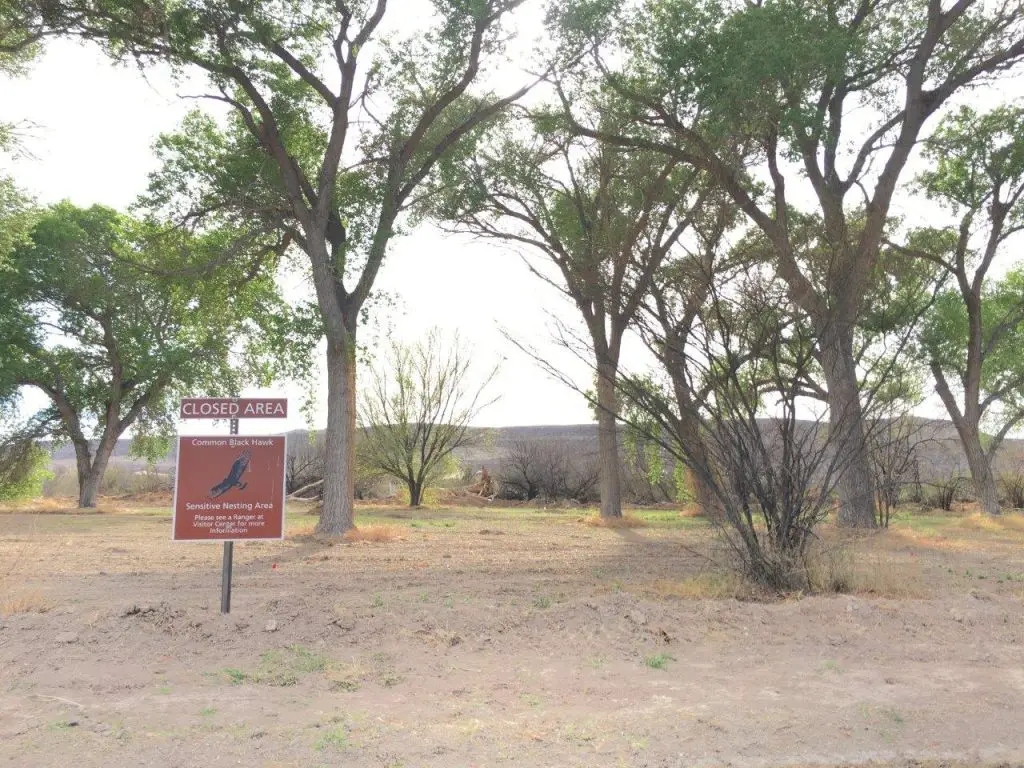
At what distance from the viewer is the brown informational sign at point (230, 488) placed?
24.9 feet

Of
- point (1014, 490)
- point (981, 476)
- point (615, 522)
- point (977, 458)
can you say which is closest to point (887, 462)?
point (981, 476)

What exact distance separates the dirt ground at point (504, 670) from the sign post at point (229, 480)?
2.36ft

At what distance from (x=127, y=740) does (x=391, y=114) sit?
594 inches

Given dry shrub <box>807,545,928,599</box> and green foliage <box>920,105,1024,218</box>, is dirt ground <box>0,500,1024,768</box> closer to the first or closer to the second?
dry shrub <box>807,545,928,599</box>

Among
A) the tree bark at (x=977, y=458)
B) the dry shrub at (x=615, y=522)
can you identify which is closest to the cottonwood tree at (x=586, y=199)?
the dry shrub at (x=615, y=522)

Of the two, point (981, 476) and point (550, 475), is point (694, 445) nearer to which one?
point (981, 476)

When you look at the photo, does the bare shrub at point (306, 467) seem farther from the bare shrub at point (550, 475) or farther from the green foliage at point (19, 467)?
the green foliage at point (19, 467)

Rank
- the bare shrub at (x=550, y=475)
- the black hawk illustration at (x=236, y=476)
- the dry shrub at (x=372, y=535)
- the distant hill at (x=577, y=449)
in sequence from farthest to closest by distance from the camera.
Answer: the bare shrub at (x=550, y=475) → the distant hill at (x=577, y=449) → the dry shrub at (x=372, y=535) → the black hawk illustration at (x=236, y=476)

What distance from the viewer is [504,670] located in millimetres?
5918

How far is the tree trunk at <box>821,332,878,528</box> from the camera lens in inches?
344

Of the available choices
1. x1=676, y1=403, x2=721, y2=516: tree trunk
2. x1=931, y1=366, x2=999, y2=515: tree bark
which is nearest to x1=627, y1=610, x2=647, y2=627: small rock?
x1=676, y1=403, x2=721, y2=516: tree trunk

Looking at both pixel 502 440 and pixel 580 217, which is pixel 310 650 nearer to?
pixel 580 217

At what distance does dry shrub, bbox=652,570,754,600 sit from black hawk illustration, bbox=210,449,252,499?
417 cm

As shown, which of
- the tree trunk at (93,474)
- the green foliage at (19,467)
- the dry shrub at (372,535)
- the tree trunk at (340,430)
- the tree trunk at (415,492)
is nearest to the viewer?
the dry shrub at (372,535)
